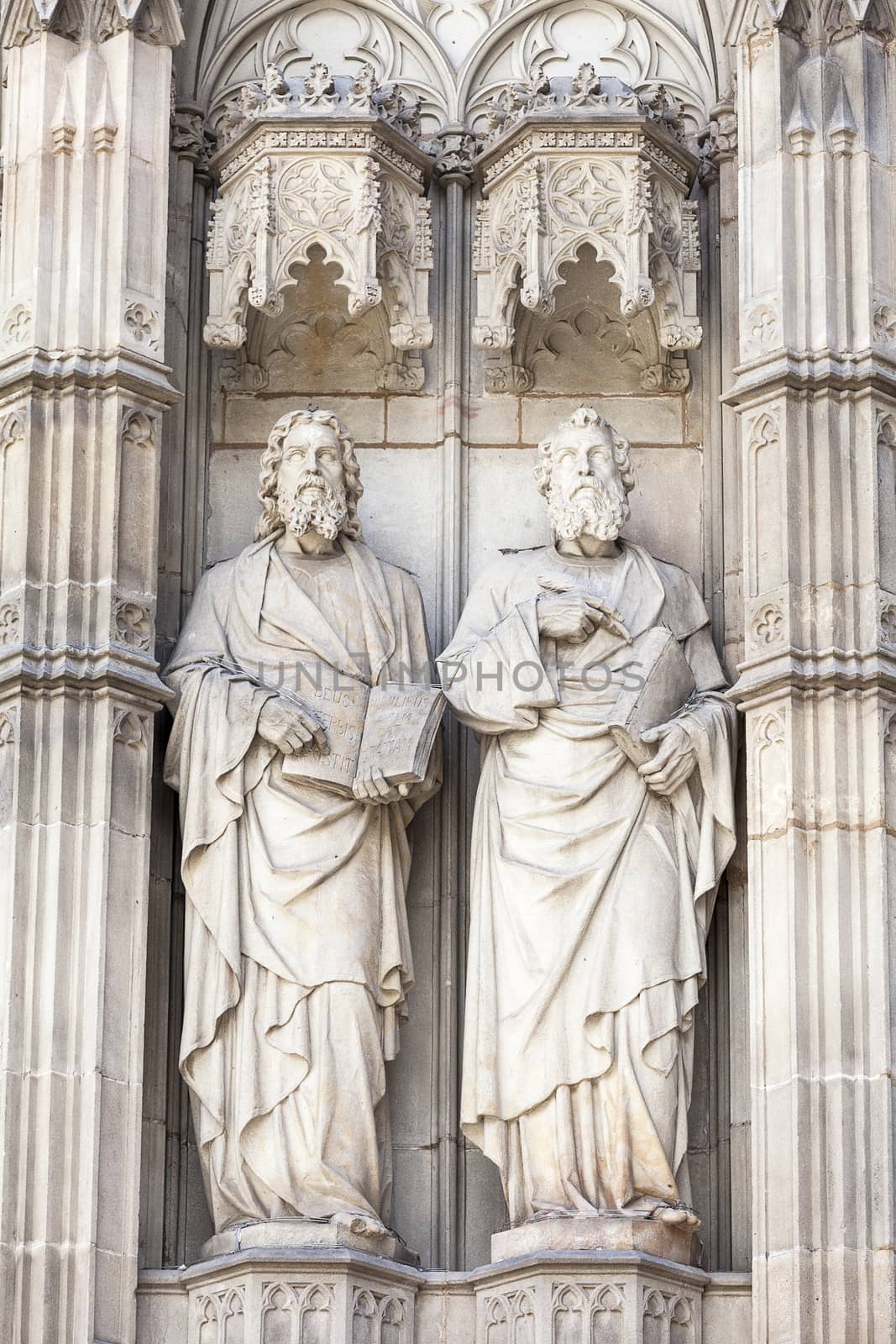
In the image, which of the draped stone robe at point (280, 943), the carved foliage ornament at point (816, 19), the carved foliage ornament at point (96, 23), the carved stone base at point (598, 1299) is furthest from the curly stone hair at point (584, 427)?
the carved stone base at point (598, 1299)

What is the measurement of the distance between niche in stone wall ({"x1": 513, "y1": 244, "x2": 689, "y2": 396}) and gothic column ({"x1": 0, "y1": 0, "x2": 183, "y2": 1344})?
5.31ft

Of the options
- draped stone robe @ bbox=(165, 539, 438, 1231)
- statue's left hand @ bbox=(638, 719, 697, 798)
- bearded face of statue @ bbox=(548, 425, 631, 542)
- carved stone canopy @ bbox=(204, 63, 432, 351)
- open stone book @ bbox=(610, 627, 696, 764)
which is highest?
carved stone canopy @ bbox=(204, 63, 432, 351)

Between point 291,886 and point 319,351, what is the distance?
2.47 m

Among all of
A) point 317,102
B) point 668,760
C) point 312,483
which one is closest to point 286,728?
point 312,483

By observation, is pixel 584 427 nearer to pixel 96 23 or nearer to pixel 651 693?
pixel 651 693

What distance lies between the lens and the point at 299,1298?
1286 cm

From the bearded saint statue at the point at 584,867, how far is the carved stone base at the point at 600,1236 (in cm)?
7

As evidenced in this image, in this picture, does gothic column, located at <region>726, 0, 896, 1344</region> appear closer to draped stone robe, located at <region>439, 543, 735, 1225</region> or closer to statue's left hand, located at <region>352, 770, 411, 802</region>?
draped stone robe, located at <region>439, 543, 735, 1225</region>

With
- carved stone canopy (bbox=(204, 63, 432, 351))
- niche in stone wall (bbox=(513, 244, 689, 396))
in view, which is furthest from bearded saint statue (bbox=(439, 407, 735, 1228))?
carved stone canopy (bbox=(204, 63, 432, 351))

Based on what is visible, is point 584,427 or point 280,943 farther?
Result: point 584,427

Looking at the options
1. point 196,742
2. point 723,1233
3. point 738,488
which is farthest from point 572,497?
point 723,1233

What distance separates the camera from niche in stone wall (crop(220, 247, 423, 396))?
14.7m

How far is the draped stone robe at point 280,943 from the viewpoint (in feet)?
43.5

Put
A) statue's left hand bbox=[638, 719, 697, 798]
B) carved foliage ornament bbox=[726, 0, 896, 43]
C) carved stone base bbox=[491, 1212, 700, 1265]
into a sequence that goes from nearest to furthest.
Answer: carved stone base bbox=[491, 1212, 700, 1265] < statue's left hand bbox=[638, 719, 697, 798] < carved foliage ornament bbox=[726, 0, 896, 43]
